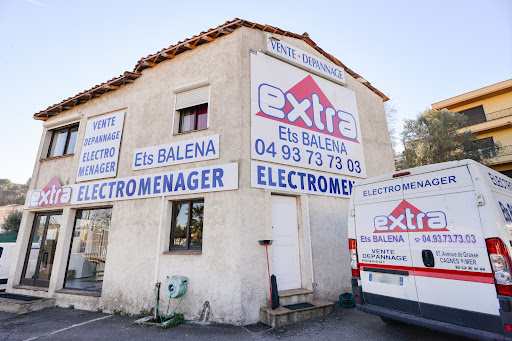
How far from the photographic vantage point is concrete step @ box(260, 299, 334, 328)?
15.3 feet

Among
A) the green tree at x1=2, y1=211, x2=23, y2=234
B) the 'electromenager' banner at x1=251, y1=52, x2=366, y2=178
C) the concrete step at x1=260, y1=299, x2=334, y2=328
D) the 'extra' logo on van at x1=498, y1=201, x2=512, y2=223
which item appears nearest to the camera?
the 'extra' logo on van at x1=498, y1=201, x2=512, y2=223

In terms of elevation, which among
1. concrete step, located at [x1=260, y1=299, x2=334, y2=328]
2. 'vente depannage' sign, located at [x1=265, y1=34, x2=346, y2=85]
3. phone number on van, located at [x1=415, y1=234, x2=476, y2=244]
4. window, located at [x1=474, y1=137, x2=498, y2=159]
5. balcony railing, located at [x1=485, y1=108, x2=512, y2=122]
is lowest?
concrete step, located at [x1=260, y1=299, x2=334, y2=328]

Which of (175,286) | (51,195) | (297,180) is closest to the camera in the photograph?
(175,286)

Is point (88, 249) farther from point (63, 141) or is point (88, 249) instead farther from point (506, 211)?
point (506, 211)

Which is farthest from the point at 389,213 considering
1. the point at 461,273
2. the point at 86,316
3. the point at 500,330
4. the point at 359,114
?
the point at 86,316

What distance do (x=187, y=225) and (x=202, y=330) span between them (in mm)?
2311

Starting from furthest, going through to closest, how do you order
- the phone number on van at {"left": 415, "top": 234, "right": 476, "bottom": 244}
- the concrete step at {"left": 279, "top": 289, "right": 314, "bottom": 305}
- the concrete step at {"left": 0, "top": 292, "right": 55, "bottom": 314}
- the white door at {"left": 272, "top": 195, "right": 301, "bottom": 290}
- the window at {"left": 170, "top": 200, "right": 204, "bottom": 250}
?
the concrete step at {"left": 0, "top": 292, "right": 55, "bottom": 314}, the window at {"left": 170, "top": 200, "right": 204, "bottom": 250}, the white door at {"left": 272, "top": 195, "right": 301, "bottom": 290}, the concrete step at {"left": 279, "top": 289, "right": 314, "bottom": 305}, the phone number on van at {"left": 415, "top": 234, "right": 476, "bottom": 244}

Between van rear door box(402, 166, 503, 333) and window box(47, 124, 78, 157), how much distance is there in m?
10.7

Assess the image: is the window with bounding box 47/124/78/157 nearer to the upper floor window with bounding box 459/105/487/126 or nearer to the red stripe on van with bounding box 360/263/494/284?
the red stripe on van with bounding box 360/263/494/284

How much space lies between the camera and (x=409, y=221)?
3.60 metres

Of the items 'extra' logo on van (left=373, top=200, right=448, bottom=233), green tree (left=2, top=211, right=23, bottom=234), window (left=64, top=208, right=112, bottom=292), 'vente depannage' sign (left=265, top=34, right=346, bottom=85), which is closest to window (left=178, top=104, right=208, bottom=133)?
'vente depannage' sign (left=265, top=34, right=346, bottom=85)

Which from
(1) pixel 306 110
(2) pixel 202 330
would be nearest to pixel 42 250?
(2) pixel 202 330

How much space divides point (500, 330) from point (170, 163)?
6540 mm

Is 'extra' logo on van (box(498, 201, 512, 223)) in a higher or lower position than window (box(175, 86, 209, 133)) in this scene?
lower
